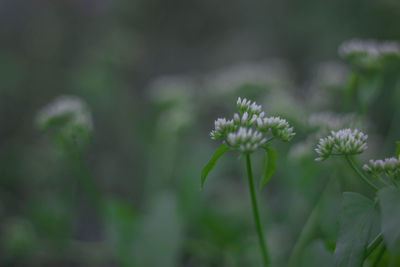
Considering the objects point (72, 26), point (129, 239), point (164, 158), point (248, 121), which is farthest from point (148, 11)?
point (248, 121)

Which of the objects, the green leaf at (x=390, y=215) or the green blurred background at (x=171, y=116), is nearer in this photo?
the green leaf at (x=390, y=215)

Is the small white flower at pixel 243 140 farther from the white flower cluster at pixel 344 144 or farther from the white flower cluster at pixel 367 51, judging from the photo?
the white flower cluster at pixel 367 51

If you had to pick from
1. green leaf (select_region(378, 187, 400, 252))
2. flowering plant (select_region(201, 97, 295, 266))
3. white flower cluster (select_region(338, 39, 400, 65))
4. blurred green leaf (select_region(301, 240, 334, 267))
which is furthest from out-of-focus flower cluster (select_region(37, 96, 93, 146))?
A: green leaf (select_region(378, 187, 400, 252))

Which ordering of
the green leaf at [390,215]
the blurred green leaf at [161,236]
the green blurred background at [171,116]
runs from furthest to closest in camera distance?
the green blurred background at [171,116] < the blurred green leaf at [161,236] < the green leaf at [390,215]

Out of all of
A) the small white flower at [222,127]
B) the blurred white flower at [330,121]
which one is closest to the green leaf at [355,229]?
the small white flower at [222,127]

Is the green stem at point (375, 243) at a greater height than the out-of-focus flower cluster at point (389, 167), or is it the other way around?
the out-of-focus flower cluster at point (389, 167)

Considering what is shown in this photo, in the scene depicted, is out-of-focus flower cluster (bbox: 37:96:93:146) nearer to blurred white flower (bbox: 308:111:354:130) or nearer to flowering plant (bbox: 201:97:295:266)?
flowering plant (bbox: 201:97:295:266)
